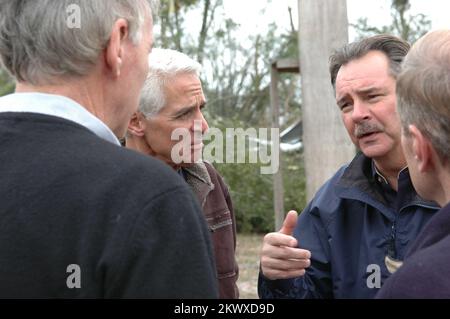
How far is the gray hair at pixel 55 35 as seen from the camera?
1.39 metres

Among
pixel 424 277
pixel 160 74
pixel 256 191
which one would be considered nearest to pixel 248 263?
pixel 256 191

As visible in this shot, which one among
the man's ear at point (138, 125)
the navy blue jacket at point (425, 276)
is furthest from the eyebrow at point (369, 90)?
the navy blue jacket at point (425, 276)

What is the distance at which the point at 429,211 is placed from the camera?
91.4 inches

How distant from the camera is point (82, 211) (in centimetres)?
125

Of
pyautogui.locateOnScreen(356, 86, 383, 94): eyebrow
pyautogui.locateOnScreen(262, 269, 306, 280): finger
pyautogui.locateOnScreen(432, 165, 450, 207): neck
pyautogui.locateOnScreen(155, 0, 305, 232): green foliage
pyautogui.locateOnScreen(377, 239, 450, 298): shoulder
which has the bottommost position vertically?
pyautogui.locateOnScreen(262, 269, 306, 280): finger

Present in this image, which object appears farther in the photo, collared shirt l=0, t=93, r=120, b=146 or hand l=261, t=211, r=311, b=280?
hand l=261, t=211, r=311, b=280

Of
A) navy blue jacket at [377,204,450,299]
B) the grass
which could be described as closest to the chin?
navy blue jacket at [377,204,450,299]

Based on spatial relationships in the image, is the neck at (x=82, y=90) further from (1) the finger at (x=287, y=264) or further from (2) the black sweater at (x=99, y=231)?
(1) the finger at (x=287, y=264)

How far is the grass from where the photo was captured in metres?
7.51

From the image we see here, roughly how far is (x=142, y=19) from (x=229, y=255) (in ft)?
5.39

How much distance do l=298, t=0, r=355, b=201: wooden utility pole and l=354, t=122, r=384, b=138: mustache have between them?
1.39 meters

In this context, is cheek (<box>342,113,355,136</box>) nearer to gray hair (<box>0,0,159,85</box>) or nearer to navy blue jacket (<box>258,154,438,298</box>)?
navy blue jacket (<box>258,154,438,298</box>)

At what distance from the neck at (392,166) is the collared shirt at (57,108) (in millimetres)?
1370

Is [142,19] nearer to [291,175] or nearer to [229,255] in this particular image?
[229,255]
